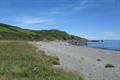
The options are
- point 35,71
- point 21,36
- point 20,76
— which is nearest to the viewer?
point 20,76

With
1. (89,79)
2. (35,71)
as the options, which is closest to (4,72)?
(35,71)

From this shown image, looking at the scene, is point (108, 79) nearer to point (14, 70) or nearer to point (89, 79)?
point (89, 79)

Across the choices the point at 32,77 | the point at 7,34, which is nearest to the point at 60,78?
the point at 32,77

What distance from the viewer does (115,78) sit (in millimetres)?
13758

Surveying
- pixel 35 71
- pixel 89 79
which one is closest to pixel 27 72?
pixel 35 71

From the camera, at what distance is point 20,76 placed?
42.0ft

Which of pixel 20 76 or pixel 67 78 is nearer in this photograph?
pixel 67 78

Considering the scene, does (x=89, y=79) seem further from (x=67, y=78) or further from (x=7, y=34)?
(x=7, y=34)

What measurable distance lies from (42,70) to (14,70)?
1657mm

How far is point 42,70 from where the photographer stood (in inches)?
554

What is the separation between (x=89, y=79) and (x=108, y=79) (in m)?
1.10

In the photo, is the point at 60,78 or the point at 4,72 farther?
the point at 4,72

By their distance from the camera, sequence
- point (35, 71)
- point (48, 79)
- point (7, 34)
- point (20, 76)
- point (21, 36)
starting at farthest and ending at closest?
1. point (21, 36)
2. point (7, 34)
3. point (35, 71)
4. point (20, 76)
5. point (48, 79)

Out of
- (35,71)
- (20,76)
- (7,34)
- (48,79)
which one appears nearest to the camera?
(48,79)
